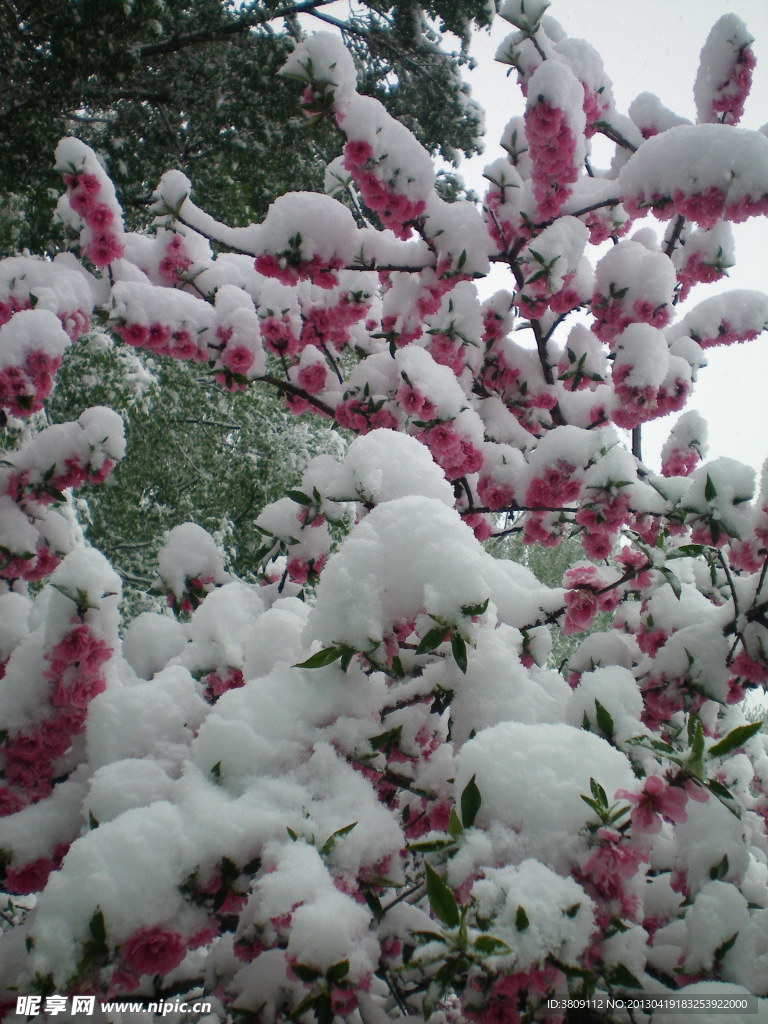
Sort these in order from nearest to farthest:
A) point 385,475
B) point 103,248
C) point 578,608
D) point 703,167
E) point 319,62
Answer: point 385,475 < point 578,608 < point 703,167 < point 319,62 < point 103,248

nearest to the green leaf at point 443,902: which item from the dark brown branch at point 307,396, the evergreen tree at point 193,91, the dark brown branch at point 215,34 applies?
the dark brown branch at point 307,396

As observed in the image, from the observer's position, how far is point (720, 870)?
83 cm

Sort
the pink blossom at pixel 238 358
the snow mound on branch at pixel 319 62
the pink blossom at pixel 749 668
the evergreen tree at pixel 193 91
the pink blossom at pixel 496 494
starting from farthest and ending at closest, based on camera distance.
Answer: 1. the evergreen tree at pixel 193 91
2. the pink blossom at pixel 238 358
3. the pink blossom at pixel 496 494
4. the snow mound on branch at pixel 319 62
5. the pink blossom at pixel 749 668

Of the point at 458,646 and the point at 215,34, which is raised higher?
the point at 215,34

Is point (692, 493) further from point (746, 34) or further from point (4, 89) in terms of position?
point (4, 89)

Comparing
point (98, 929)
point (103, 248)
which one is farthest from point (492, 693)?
point (103, 248)

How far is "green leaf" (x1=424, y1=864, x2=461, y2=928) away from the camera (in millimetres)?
633

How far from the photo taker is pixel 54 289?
73.9 inches

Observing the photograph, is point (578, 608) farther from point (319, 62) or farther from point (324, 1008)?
point (319, 62)

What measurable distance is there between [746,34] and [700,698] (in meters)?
1.83

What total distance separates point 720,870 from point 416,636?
1.99 feet

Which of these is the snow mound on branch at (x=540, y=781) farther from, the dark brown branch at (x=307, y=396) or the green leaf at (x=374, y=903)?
the dark brown branch at (x=307, y=396)

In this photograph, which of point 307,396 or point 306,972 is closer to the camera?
point 306,972

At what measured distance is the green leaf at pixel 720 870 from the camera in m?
0.83
